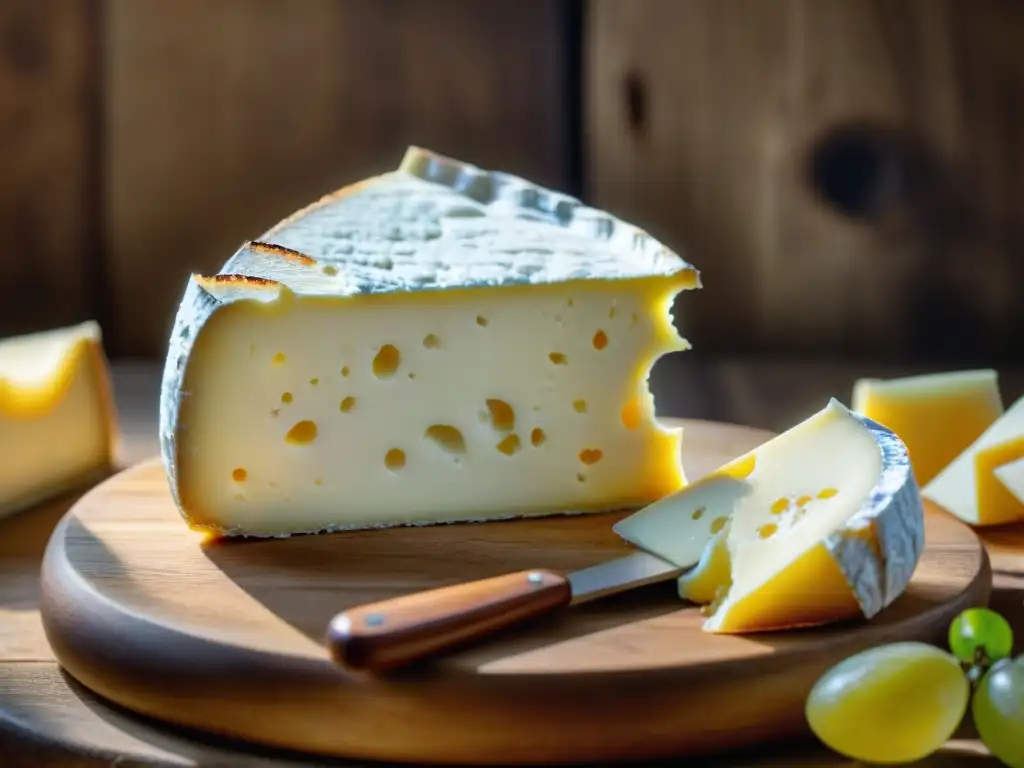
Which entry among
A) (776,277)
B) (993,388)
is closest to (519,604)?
(993,388)

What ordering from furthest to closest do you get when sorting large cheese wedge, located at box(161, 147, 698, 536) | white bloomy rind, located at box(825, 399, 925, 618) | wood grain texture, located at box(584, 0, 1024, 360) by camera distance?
wood grain texture, located at box(584, 0, 1024, 360)
large cheese wedge, located at box(161, 147, 698, 536)
white bloomy rind, located at box(825, 399, 925, 618)

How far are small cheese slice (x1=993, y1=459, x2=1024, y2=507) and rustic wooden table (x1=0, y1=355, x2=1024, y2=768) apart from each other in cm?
6

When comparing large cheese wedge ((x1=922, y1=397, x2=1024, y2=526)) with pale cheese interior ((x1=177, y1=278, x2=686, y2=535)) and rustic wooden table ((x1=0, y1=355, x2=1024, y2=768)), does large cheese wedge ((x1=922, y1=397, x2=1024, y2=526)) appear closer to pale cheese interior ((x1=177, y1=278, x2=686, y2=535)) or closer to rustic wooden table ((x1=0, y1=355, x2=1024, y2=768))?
rustic wooden table ((x1=0, y1=355, x2=1024, y2=768))

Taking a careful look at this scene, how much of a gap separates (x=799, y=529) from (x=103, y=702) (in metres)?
0.56

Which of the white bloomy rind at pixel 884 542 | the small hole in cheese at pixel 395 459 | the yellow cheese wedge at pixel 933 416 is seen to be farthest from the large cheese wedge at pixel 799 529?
the yellow cheese wedge at pixel 933 416

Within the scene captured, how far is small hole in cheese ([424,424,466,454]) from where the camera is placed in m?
1.41

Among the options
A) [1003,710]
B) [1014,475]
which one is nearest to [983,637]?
[1003,710]

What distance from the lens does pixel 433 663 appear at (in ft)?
3.17

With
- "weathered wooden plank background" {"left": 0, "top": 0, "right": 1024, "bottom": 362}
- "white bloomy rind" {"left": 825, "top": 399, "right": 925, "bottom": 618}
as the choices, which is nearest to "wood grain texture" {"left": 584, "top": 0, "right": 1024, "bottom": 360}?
"weathered wooden plank background" {"left": 0, "top": 0, "right": 1024, "bottom": 362}

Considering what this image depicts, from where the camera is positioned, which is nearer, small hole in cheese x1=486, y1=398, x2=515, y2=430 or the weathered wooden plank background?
small hole in cheese x1=486, y1=398, x2=515, y2=430

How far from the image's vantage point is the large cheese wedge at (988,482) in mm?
1463

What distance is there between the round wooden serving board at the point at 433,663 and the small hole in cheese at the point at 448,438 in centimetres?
18

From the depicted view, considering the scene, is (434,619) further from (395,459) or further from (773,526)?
(395,459)

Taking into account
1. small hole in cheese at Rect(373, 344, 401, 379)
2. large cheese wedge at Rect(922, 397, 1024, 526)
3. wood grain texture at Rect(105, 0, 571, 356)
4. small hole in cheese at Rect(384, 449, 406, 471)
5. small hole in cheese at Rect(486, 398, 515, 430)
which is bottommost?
large cheese wedge at Rect(922, 397, 1024, 526)
